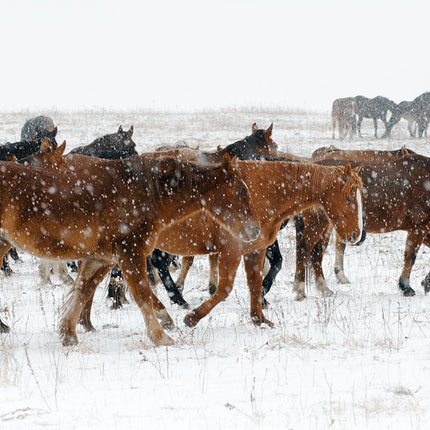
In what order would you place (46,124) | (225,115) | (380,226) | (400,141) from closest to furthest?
1. (380,226)
2. (46,124)
3. (400,141)
4. (225,115)

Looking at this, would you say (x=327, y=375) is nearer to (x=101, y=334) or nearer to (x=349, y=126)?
(x=101, y=334)

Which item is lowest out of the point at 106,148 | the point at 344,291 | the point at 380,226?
the point at 344,291

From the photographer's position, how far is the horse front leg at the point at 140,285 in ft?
17.6

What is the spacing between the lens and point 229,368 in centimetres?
462

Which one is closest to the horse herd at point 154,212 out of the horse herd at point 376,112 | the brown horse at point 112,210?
the brown horse at point 112,210

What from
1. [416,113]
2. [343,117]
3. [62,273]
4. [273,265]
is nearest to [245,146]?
[273,265]

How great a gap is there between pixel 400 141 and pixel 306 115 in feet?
32.0

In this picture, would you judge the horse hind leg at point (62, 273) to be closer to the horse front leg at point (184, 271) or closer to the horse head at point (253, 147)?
the horse front leg at point (184, 271)

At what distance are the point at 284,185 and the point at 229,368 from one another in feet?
7.91

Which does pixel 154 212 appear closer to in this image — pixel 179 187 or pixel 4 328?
pixel 179 187

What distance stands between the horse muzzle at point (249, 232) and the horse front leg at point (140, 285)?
36.7 inches

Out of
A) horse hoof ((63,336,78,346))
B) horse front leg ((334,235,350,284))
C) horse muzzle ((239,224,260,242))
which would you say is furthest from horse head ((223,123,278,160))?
horse hoof ((63,336,78,346))

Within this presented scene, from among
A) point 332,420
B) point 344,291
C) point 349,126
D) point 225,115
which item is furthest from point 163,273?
point 225,115

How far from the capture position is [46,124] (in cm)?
1636
